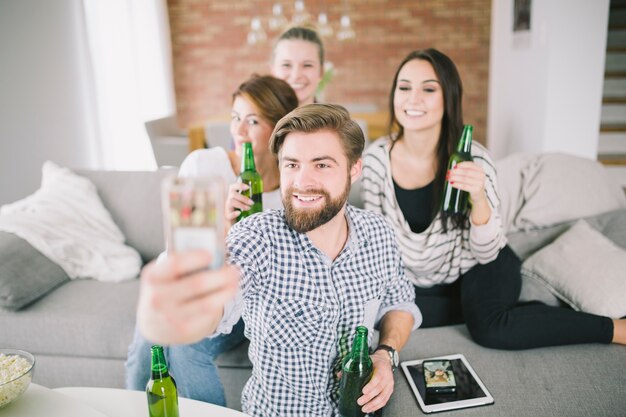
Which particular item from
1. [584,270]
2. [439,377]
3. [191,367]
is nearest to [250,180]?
[191,367]

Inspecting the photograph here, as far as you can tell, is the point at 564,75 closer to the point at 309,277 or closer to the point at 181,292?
the point at 309,277

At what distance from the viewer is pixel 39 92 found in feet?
11.1

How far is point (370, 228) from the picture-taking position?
145cm

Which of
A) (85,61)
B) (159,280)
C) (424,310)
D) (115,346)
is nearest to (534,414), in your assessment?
(424,310)

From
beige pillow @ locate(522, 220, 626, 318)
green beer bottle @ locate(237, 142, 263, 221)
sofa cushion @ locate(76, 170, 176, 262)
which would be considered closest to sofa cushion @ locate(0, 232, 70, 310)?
sofa cushion @ locate(76, 170, 176, 262)

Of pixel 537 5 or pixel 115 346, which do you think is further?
pixel 537 5

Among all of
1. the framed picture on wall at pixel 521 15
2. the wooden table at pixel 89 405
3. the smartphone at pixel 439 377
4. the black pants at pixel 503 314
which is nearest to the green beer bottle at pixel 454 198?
the black pants at pixel 503 314

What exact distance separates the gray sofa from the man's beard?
58 cm

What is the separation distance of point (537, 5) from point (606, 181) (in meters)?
1.55

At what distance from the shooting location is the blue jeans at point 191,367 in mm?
1588

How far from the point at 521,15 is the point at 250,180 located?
9.82ft

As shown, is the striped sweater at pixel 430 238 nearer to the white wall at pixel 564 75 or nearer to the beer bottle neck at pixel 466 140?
the beer bottle neck at pixel 466 140

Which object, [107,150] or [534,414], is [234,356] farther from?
[107,150]

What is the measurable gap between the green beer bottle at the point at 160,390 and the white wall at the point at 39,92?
2502 millimetres
